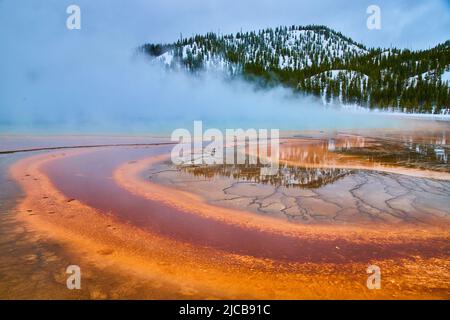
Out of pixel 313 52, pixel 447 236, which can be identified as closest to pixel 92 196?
pixel 447 236

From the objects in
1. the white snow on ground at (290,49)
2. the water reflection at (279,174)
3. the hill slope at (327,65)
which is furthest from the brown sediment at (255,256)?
the white snow on ground at (290,49)

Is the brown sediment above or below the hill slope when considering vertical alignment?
below

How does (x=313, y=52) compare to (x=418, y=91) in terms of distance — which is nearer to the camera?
(x=418, y=91)

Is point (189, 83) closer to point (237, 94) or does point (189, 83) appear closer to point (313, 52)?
point (237, 94)
